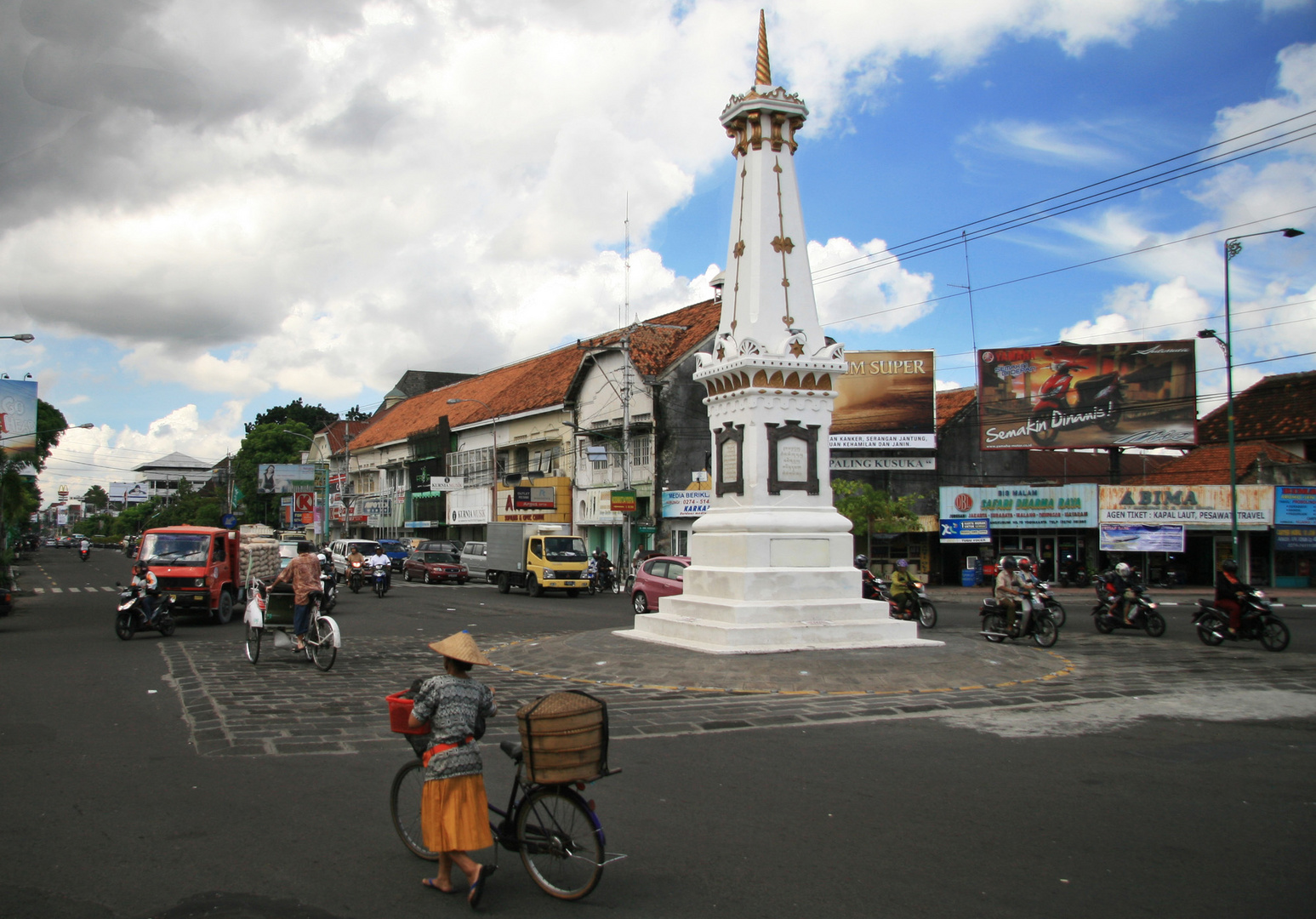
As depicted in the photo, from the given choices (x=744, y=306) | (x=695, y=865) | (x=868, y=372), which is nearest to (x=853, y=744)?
(x=695, y=865)

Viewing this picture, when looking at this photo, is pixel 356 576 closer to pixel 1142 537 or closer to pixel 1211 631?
pixel 1211 631

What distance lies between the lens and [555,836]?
15.2ft

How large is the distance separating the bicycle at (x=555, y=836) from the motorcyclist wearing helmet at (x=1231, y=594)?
49.7 feet

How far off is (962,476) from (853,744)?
35.7m

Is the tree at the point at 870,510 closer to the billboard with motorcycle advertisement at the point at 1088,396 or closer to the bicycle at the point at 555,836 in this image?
the billboard with motorcycle advertisement at the point at 1088,396

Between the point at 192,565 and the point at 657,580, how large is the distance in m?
10.2

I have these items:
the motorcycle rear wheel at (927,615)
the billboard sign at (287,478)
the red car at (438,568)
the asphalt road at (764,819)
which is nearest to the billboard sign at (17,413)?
the red car at (438,568)

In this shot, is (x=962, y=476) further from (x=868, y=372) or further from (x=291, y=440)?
(x=291, y=440)

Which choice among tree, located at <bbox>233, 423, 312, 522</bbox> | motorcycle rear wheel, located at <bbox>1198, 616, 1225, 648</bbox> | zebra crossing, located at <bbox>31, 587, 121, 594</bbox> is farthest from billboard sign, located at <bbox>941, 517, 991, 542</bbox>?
tree, located at <bbox>233, 423, 312, 522</bbox>

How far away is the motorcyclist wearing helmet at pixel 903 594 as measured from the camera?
19188 mm

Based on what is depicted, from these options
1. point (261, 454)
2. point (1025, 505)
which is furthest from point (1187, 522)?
point (261, 454)

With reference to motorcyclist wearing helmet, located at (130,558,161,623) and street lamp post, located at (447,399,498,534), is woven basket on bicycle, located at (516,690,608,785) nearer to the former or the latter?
motorcyclist wearing helmet, located at (130,558,161,623)

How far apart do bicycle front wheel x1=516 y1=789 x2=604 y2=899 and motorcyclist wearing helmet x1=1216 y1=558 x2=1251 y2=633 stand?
597 inches

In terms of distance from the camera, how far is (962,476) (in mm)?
41719
